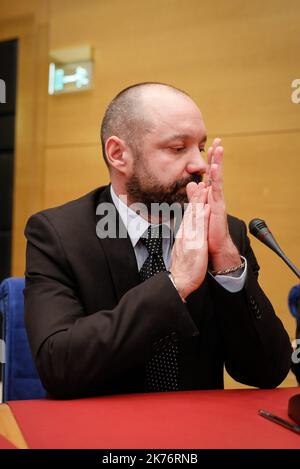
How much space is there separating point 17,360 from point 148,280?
55 centimetres

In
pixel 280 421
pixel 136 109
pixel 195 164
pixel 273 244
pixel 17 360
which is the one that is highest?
pixel 136 109

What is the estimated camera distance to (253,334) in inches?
41.8

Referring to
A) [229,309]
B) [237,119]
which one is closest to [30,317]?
[229,309]

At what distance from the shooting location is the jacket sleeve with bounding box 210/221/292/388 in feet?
3.45

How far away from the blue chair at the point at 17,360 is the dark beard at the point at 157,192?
0.43 metres

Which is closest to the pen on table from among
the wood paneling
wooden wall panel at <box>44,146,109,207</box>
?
wooden wall panel at <box>44,146,109,207</box>

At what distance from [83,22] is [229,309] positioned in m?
2.48

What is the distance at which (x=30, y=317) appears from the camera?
1.03 metres

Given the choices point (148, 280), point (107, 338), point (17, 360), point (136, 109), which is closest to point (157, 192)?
point (136, 109)

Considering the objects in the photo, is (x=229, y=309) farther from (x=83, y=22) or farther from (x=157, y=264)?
(x=83, y=22)

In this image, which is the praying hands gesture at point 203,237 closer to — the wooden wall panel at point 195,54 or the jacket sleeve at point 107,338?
the jacket sleeve at point 107,338

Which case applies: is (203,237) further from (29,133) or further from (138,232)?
(29,133)

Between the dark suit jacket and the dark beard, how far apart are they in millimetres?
86

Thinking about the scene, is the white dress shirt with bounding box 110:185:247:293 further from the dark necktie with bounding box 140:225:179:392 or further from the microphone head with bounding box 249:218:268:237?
the microphone head with bounding box 249:218:268:237
